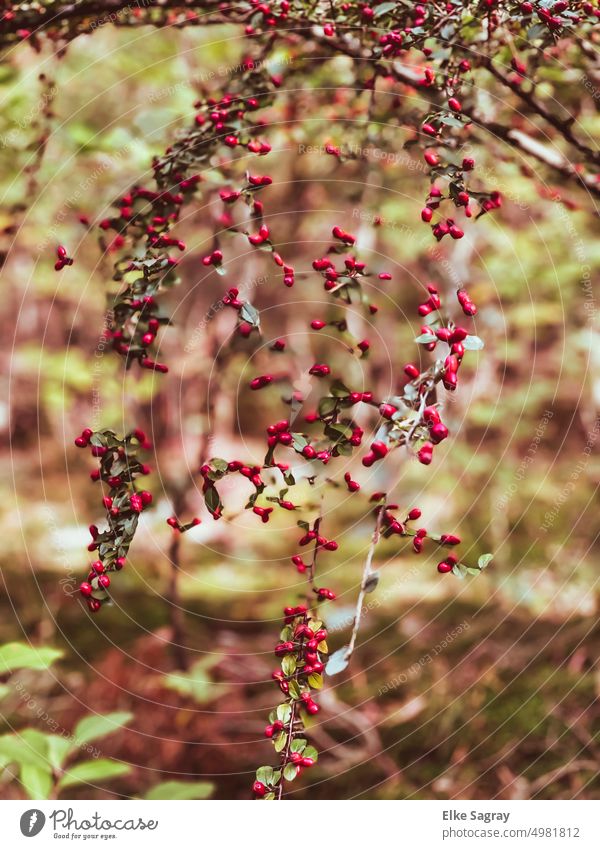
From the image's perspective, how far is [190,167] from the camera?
42.4 inches

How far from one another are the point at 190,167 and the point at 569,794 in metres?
1.47

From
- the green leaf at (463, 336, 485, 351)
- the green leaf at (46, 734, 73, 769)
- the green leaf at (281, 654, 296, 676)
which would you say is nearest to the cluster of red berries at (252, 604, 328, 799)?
the green leaf at (281, 654, 296, 676)

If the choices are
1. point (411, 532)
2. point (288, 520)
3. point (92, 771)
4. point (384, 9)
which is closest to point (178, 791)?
point (92, 771)

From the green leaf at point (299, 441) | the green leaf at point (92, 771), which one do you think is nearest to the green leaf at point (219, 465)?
the green leaf at point (299, 441)

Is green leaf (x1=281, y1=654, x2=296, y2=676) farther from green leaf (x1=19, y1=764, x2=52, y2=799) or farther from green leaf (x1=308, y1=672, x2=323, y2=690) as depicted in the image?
green leaf (x1=19, y1=764, x2=52, y2=799)

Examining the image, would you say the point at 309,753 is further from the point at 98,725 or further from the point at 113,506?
the point at 98,725
